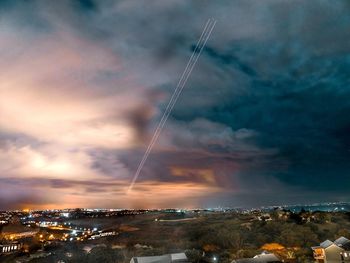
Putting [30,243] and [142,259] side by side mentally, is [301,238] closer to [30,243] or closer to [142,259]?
[142,259]

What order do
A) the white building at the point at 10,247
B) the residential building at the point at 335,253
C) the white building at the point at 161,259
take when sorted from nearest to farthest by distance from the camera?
the white building at the point at 161,259 → the residential building at the point at 335,253 → the white building at the point at 10,247

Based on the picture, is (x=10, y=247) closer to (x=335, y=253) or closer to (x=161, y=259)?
(x=161, y=259)

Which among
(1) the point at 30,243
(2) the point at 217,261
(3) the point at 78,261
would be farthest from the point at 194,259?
(1) the point at 30,243

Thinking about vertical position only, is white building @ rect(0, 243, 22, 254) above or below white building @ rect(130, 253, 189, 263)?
below

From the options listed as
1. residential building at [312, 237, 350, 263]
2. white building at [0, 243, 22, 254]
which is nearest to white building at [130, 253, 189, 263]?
residential building at [312, 237, 350, 263]

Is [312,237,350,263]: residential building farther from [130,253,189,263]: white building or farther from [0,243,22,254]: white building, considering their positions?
[0,243,22,254]: white building

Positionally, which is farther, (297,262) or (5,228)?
(5,228)

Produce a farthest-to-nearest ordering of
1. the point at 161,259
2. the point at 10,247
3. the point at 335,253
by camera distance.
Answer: the point at 10,247 → the point at 335,253 → the point at 161,259

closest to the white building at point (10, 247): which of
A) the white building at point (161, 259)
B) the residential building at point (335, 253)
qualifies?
the white building at point (161, 259)

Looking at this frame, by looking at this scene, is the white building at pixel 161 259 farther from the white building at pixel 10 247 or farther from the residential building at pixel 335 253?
the white building at pixel 10 247

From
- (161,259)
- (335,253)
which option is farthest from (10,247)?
(335,253)

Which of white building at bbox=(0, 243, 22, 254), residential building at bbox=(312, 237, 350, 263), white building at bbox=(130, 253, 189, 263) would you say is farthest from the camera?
white building at bbox=(0, 243, 22, 254)
